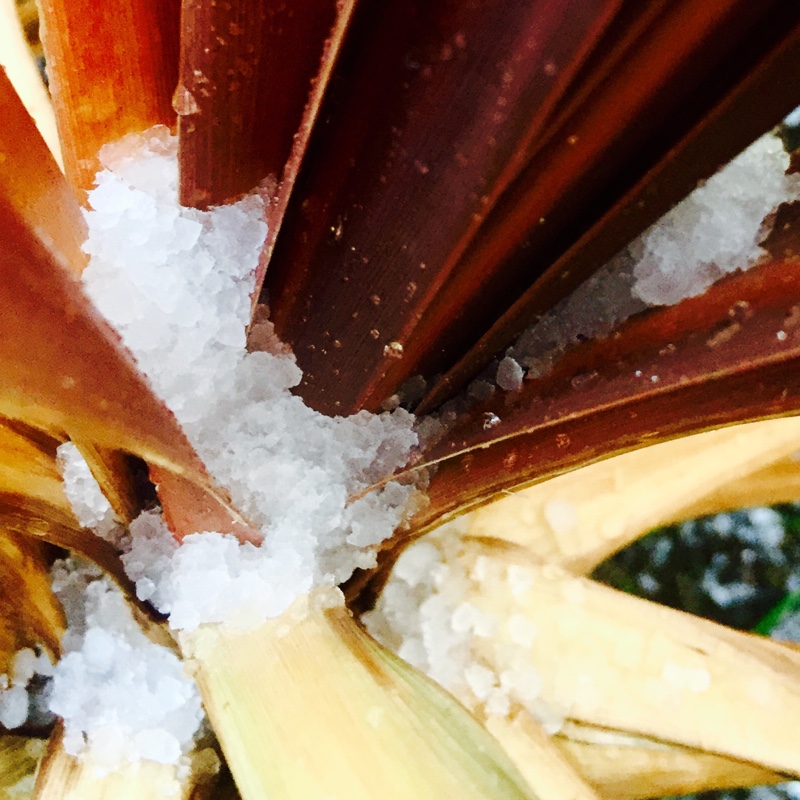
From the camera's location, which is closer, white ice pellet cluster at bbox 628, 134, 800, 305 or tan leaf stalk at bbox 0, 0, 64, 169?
white ice pellet cluster at bbox 628, 134, 800, 305

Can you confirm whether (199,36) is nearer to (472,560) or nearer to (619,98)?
(619,98)

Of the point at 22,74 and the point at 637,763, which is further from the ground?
the point at 22,74

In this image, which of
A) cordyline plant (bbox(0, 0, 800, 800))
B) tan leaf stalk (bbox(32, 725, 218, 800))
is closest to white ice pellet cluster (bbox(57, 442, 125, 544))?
cordyline plant (bbox(0, 0, 800, 800))

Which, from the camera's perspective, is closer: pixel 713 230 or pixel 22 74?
pixel 713 230

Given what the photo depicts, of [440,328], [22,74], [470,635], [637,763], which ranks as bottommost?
[637,763]

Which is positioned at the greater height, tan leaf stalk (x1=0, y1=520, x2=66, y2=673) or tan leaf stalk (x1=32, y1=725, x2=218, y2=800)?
tan leaf stalk (x1=0, y1=520, x2=66, y2=673)

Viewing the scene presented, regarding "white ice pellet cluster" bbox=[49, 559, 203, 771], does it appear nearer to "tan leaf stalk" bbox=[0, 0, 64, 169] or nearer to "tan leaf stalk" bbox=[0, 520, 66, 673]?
"tan leaf stalk" bbox=[0, 520, 66, 673]

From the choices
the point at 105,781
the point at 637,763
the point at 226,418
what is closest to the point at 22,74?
the point at 226,418

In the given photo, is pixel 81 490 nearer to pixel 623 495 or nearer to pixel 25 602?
pixel 25 602

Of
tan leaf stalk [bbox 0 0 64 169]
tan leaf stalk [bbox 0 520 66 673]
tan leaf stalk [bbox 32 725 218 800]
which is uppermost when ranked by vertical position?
tan leaf stalk [bbox 0 0 64 169]
